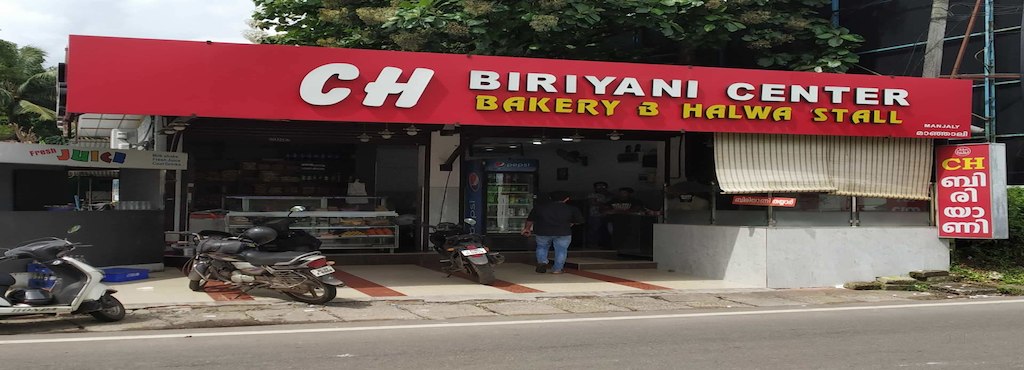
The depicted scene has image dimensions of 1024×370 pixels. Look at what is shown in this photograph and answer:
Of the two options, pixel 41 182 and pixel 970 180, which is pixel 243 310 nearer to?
pixel 41 182

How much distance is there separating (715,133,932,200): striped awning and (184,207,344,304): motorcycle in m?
6.63

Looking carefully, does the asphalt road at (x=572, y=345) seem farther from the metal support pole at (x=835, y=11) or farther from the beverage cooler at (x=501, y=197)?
the metal support pole at (x=835, y=11)

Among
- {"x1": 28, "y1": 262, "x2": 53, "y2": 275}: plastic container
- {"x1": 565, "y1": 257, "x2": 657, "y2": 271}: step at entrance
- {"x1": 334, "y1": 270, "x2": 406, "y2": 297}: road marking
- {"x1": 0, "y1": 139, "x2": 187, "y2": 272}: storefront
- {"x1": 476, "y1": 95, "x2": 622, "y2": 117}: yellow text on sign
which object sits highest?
{"x1": 476, "y1": 95, "x2": 622, "y2": 117}: yellow text on sign

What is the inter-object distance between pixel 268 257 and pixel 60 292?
2.43 m

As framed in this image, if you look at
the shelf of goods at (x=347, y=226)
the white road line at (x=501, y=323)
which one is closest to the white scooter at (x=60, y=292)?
the white road line at (x=501, y=323)

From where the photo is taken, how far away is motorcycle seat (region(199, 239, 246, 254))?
418 inches

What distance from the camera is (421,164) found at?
1623 cm

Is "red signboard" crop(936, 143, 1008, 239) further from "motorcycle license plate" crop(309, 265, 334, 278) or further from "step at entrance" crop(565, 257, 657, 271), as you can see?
"motorcycle license plate" crop(309, 265, 334, 278)

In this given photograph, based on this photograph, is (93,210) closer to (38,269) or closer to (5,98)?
(38,269)

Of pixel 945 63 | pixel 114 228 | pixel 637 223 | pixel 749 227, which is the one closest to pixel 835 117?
pixel 749 227

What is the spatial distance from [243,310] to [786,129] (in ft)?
28.5

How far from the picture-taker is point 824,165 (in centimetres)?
1388

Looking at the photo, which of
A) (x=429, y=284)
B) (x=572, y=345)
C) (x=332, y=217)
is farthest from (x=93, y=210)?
(x=572, y=345)

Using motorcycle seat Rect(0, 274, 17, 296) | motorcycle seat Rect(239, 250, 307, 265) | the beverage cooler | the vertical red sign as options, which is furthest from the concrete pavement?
the beverage cooler
